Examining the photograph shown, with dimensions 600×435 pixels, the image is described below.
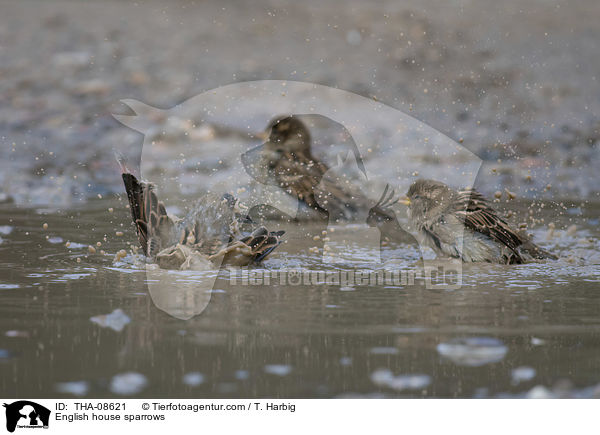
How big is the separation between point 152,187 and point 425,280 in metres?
1.78

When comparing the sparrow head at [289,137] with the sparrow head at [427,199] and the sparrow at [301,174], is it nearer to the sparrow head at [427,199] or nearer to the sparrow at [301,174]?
the sparrow at [301,174]

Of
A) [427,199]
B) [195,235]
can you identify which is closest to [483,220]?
[427,199]

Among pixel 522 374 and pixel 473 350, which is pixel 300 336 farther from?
pixel 522 374

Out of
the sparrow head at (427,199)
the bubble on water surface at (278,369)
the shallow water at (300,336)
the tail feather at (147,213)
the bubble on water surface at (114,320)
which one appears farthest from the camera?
the sparrow head at (427,199)

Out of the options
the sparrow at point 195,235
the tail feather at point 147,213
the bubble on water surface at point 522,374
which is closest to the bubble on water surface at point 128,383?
the bubble on water surface at point 522,374

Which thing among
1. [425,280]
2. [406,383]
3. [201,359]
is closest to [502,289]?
[425,280]

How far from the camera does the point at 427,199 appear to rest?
5.99 m

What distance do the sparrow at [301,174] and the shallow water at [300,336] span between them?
1805 mm

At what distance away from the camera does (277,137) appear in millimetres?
7711

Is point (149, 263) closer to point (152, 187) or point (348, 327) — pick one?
point (152, 187)

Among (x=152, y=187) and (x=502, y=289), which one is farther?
(x=152, y=187)

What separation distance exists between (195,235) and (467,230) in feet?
6.10

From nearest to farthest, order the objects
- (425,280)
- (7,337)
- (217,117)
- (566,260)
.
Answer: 1. (7,337)
2. (425,280)
3. (566,260)
4. (217,117)
